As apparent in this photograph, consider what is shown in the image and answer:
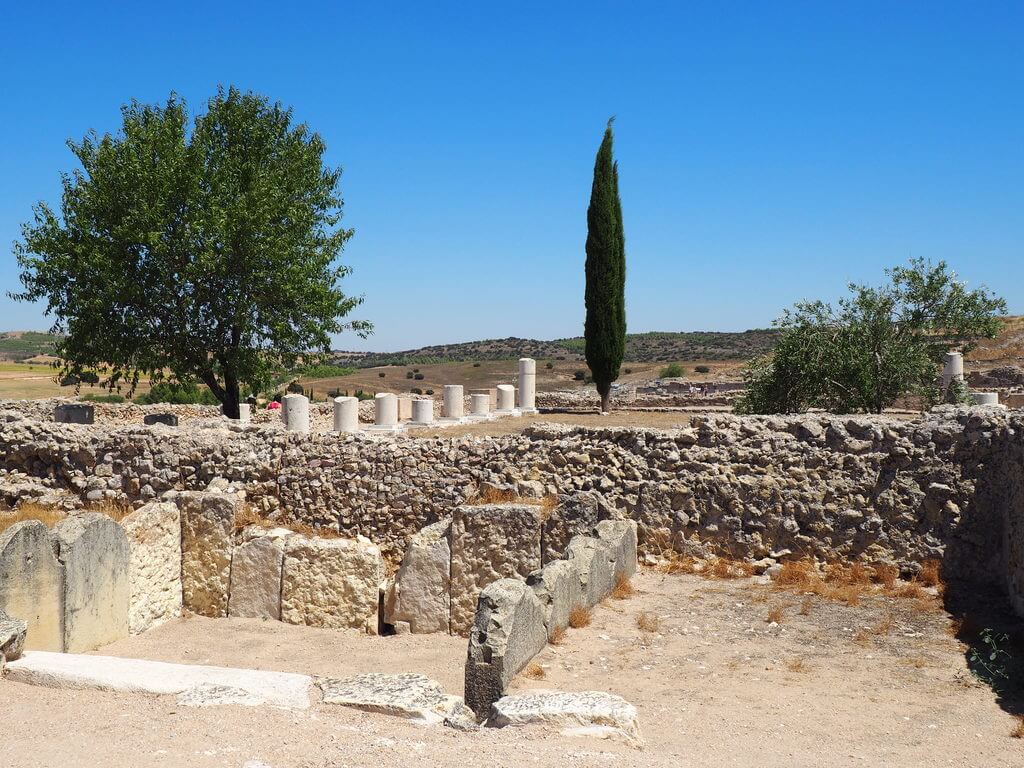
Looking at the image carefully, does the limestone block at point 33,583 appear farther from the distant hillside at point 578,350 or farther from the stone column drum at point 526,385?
the distant hillside at point 578,350

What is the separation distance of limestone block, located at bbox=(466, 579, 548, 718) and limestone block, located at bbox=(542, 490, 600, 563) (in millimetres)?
2888

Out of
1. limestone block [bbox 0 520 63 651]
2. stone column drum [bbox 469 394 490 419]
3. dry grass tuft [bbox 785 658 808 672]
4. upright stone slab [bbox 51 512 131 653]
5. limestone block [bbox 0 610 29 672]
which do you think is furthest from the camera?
stone column drum [bbox 469 394 490 419]

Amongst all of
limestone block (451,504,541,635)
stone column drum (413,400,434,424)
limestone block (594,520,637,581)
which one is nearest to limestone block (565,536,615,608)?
limestone block (594,520,637,581)

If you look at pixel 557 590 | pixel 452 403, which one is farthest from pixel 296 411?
pixel 557 590

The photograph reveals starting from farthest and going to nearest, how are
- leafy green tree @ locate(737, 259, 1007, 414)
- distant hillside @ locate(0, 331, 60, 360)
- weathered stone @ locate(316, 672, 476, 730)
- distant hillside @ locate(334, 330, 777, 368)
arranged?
distant hillside @ locate(0, 331, 60, 360) < distant hillside @ locate(334, 330, 777, 368) < leafy green tree @ locate(737, 259, 1007, 414) < weathered stone @ locate(316, 672, 476, 730)

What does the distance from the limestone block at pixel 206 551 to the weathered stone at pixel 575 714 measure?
5483mm

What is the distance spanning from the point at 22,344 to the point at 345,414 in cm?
11974

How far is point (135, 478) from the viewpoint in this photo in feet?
43.4

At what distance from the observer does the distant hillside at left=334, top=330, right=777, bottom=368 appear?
9075cm

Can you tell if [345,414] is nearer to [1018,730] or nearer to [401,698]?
[401,698]

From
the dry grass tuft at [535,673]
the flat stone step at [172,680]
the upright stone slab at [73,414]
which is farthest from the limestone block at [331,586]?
the upright stone slab at [73,414]

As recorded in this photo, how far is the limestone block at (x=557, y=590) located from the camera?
316 inches

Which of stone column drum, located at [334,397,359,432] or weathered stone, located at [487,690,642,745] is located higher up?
stone column drum, located at [334,397,359,432]

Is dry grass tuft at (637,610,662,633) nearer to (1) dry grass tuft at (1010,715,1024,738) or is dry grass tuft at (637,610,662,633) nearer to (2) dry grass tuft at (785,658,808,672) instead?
(2) dry grass tuft at (785,658,808,672)
